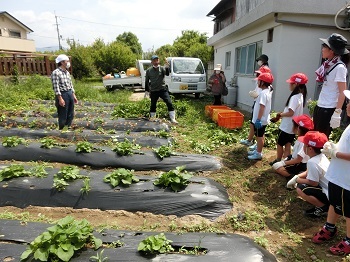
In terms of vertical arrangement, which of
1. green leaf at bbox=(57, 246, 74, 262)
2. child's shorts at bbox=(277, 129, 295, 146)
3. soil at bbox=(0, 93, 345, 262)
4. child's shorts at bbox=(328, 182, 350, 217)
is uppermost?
child's shorts at bbox=(277, 129, 295, 146)

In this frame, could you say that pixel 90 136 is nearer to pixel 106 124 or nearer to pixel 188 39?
pixel 106 124

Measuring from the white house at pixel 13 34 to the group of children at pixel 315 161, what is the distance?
30.1 meters

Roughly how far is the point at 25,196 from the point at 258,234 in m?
3.01

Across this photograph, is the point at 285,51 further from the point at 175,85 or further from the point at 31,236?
the point at 31,236

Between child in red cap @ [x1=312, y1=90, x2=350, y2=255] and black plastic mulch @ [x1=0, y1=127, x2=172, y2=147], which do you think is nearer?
child in red cap @ [x1=312, y1=90, x2=350, y2=255]

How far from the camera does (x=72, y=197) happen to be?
11.0ft

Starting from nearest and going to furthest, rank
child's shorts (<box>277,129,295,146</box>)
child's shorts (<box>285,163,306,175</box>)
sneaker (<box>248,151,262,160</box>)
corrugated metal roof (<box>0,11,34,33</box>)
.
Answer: child's shorts (<box>285,163,306,175</box>) < child's shorts (<box>277,129,295,146</box>) < sneaker (<box>248,151,262,160</box>) < corrugated metal roof (<box>0,11,34,33</box>)

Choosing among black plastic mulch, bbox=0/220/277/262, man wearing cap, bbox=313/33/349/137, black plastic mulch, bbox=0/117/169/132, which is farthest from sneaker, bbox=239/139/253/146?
black plastic mulch, bbox=0/220/277/262

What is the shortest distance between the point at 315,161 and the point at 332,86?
142cm

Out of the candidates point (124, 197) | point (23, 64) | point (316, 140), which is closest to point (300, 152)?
point (316, 140)

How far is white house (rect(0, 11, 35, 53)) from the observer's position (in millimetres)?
26722

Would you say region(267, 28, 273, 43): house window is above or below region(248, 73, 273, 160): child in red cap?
above

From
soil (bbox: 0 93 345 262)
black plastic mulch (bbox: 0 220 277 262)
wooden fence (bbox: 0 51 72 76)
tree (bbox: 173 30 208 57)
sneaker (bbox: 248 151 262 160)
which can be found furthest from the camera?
tree (bbox: 173 30 208 57)

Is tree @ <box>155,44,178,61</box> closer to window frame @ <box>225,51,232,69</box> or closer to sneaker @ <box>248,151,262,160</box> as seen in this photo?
window frame @ <box>225,51,232,69</box>
